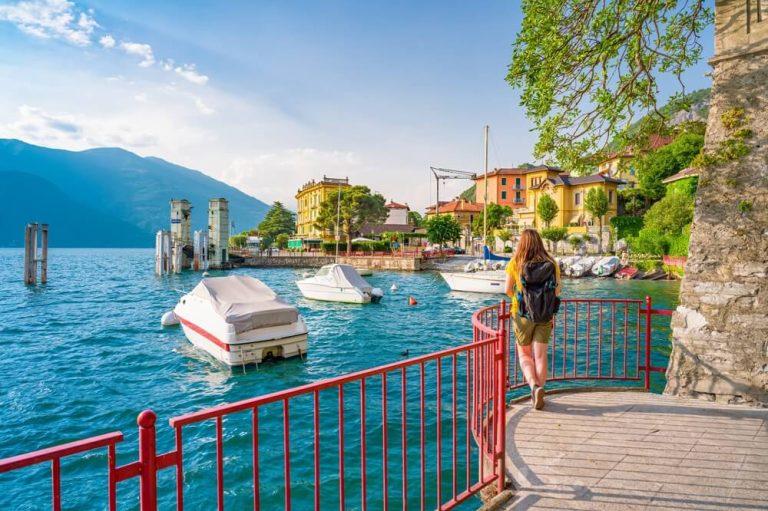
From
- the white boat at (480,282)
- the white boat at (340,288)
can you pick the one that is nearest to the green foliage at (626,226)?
the white boat at (480,282)

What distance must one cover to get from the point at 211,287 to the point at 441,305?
14.2 m

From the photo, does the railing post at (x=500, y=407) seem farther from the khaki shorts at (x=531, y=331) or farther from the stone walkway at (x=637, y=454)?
the khaki shorts at (x=531, y=331)

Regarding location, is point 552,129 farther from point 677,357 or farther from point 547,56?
point 677,357

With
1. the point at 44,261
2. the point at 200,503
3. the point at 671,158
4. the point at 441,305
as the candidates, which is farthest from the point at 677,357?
the point at 671,158

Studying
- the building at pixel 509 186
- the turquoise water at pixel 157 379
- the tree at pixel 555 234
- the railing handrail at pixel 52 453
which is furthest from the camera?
the building at pixel 509 186

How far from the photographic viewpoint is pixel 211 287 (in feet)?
45.8

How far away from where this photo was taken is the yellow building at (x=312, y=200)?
88.6 meters

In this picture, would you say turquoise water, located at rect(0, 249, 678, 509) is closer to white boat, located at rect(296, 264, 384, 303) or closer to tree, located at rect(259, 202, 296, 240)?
white boat, located at rect(296, 264, 384, 303)

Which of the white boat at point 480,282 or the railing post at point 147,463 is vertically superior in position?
the railing post at point 147,463

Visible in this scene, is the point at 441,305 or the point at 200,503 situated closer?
the point at 200,503

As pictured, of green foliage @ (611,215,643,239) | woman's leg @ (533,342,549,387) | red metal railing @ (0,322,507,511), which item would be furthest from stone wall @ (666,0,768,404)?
green foliage @ (611,215,643,239)

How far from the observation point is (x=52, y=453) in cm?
182

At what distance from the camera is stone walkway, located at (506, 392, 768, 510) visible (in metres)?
3.48

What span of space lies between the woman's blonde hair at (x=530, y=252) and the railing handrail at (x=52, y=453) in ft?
13.6
